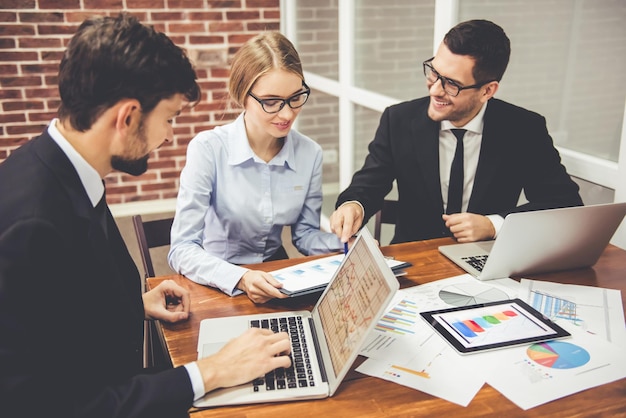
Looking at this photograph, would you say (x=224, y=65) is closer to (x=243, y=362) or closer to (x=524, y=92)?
(x=524, y=92)

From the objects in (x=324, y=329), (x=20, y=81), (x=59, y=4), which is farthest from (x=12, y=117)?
(x=324, y=329)

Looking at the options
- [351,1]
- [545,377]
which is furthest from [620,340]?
[351,1]

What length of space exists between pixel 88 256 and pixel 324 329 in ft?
A: 1.68

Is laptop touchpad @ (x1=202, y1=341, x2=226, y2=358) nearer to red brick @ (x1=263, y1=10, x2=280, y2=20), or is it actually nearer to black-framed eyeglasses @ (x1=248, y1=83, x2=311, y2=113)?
black-framed eyeglasses @ (x1=248, y1=83, x2=311, y2=113)

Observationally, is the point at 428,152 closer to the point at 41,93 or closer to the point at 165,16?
the point at 165,16

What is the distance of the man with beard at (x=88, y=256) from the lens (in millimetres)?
912

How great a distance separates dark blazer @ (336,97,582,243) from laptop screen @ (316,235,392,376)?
0.77m

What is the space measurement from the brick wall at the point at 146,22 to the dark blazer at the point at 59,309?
2.95m

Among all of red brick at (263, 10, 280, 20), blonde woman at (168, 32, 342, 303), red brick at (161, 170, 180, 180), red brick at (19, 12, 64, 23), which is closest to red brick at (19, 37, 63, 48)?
red brick at (19, 12, 64, 23)

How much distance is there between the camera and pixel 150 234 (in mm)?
1879

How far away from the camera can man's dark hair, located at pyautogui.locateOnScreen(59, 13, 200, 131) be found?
3.36 ft

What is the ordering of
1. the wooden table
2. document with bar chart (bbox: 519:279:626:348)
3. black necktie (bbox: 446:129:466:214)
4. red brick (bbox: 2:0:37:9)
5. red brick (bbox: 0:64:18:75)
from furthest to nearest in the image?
red brick (bbox: 0:64:18:75) < red brick (bbox: 2:0:37:9) < black necktie (bbox: 446:129:466:214) < document with bar chart (bbox: 519:279:626:348) < the wooden table

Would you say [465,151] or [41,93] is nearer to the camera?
[465,151]

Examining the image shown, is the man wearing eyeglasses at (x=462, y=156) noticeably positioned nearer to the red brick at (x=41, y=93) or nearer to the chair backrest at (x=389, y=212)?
the chair backrest at (x=389, y=212)
